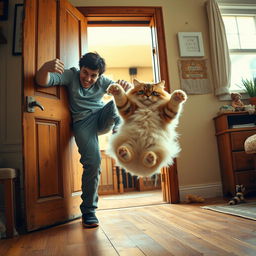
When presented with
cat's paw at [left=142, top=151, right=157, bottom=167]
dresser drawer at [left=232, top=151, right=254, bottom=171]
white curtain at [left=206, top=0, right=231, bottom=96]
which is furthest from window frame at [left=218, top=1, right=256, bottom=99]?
cat's paw at [left=142, top=151, right=157, bottom=167]

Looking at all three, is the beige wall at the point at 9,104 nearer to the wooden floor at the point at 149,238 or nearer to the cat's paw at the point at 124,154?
the wooden floor at the point at 149,238

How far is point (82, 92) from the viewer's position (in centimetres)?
189

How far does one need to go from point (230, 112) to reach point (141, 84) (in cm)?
182

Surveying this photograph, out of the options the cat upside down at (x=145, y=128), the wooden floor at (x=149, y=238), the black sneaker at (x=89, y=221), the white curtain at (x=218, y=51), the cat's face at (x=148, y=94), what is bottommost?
the wooden floor at (x=149, y=238)

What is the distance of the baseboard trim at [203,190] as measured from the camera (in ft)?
8.53

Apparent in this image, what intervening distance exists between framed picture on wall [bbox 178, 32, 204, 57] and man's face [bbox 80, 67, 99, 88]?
4.46ft

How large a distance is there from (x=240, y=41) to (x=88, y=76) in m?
2.23

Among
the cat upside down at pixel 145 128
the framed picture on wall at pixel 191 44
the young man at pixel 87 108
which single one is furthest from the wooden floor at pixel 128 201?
the cat upside down at pixel 145 128

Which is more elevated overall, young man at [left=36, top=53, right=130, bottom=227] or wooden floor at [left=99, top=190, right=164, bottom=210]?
young man at [left=36, top=53, right=130, bottom=227]

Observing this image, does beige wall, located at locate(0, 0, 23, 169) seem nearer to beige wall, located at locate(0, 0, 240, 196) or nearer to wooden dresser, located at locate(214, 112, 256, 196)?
beige wall, located at locate(0, 0, 240, 196)

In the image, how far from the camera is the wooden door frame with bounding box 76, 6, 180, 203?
260 cm

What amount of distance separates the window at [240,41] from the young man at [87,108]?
1938 mm

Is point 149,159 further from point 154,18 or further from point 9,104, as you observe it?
point 154,18

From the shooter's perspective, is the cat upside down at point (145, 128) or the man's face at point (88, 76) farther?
the man's face at point (88, 76)
